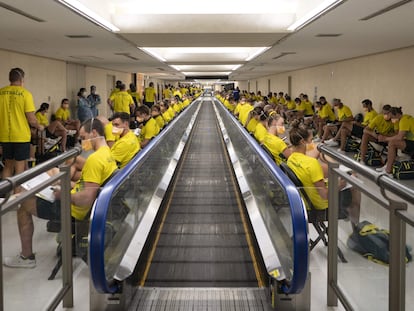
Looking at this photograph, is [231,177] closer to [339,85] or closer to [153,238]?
[153,238]

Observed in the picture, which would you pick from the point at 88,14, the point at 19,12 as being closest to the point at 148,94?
the point at 88,14

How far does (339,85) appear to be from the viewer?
61.3 feet

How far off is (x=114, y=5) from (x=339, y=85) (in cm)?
1085

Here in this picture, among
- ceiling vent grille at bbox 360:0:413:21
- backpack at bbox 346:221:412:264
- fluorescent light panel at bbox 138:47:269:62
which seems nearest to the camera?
backpack at bbox 346:221:412:264

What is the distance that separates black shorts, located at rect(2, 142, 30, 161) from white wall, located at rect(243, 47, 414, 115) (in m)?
9.14

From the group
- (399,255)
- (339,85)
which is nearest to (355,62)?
(339,85)

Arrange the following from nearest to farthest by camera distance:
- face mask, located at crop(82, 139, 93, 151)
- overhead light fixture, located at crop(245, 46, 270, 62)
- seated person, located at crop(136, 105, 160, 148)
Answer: face mask, located at crop(82, 139, 93, 151) < seated person, located at crop(136, 105, 160, 148) < overhead light fixture, located at crop(245, 46, 270, 62)

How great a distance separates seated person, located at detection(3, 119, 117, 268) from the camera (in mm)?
3660

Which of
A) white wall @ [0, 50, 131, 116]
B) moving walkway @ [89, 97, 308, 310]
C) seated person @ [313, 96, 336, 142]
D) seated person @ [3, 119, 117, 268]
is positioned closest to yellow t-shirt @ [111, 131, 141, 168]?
moving walkway @ [89, 97, 308, 310]

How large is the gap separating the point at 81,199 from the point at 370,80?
42.1 ft

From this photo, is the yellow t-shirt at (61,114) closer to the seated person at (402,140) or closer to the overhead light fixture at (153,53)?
A: the overhead light fixture at (153,53)

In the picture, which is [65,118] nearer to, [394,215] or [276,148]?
[276,148]

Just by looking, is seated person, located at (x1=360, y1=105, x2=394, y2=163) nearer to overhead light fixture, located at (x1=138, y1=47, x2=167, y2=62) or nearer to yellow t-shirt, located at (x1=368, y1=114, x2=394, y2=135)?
A: yellow t-shirt, located at (x1=368, y1=114, x2=394, y2=135)

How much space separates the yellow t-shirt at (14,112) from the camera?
7.61 m
